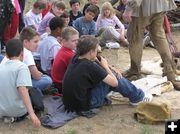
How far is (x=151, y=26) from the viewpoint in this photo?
5.49 meters

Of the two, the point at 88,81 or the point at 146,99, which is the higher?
the point at 88,81

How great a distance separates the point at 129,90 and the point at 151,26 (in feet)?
4.39

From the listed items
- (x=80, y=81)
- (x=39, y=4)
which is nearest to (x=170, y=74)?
(x=80, y=81)

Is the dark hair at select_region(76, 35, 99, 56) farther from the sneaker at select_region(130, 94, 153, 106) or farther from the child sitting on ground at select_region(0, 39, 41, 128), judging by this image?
the sneaker at select_region(130, 94, 153, 106)

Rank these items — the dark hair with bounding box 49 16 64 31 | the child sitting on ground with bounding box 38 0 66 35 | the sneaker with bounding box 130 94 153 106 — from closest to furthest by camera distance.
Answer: the sneaker with bounding box 130 94 153 106
the dark hair with bounding box 49 16 64 31
the child sitting on ground with bounding box 38 0 66 35

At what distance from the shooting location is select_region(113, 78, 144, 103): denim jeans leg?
4.44 meters

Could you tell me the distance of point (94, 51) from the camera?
4.38m

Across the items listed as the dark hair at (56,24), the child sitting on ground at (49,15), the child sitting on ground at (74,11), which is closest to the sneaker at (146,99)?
the dark hair at (56,24)

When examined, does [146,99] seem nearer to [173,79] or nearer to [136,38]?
[173,79]

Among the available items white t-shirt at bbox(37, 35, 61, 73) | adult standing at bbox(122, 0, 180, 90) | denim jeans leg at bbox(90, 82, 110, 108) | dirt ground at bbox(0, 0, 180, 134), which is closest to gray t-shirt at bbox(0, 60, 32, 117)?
dirt ground at bbox(0, 0, 180, 134)

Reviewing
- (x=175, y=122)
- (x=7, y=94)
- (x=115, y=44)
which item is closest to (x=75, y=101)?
(x=7, y=94)

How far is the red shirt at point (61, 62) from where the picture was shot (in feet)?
15.9

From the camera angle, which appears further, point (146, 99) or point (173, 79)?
point (173, 79)

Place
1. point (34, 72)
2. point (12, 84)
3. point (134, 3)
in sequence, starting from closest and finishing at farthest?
point (12, 84) → point (34, 72) → point (134, 3)
